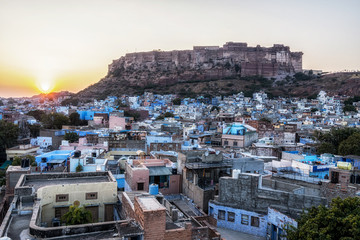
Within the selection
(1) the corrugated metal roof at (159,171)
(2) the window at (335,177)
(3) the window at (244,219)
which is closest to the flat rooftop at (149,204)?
(3) the window at (244,219)

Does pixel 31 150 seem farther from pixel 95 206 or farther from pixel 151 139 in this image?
pixel 95 206

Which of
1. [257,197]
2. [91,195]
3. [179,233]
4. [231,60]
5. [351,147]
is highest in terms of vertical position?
[231,60]

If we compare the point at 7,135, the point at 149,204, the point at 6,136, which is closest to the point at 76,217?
Result: the point at 149,204

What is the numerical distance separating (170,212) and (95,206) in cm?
302

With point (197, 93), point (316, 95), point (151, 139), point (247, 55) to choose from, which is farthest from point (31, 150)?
point (247, 55)

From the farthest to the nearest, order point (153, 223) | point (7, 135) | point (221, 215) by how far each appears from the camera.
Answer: point (7, 135)
point (221, 215)
point (153, 223)

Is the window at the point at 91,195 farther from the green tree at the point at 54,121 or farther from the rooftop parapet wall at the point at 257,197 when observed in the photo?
the green tree at the point at 54,121

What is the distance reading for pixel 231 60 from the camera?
113m

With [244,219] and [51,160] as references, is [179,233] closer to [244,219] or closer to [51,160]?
[244,219]

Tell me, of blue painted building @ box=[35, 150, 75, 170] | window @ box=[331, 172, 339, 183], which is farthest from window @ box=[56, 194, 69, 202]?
window @ box=[331, 172, 339, 183]

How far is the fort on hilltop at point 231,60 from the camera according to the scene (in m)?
111

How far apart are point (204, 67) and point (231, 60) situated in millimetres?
10307

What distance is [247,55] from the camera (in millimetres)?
113312

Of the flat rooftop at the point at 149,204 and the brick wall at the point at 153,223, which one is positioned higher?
the flat rooftop at the point at 149,204
